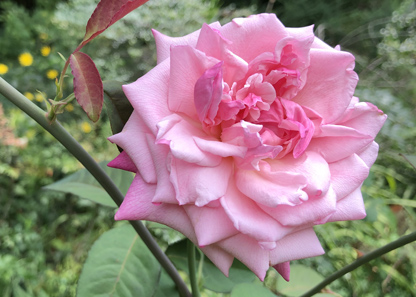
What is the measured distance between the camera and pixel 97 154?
1.58m

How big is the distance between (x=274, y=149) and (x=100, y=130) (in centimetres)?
159

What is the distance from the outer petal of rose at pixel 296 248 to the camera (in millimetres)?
308

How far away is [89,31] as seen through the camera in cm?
29

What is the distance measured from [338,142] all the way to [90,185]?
37 cm

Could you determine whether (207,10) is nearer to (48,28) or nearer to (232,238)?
(48,28)

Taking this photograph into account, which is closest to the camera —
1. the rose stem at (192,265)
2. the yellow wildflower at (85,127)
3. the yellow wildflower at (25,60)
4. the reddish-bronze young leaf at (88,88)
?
the reddish-bronze young leaf at (88,88)

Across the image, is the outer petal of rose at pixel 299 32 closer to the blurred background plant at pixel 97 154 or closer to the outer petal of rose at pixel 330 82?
the outer petal of rose at pixel 330 82

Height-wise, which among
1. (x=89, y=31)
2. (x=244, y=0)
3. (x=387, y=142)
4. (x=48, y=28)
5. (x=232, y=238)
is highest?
(x=89, y=31)

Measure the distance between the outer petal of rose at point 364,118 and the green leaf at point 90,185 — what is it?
323 millimetres

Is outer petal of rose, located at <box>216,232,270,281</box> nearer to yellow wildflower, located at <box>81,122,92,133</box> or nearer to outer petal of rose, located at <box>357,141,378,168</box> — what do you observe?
outer petal of rose, located at <box>357,141,378,168</box>

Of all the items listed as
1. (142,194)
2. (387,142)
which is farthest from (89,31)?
(387,142)

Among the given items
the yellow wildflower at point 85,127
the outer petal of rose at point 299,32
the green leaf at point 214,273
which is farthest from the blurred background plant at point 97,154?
the outer petal of rose at point 299,32

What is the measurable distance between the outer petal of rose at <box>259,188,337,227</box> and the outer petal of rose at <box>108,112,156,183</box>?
0.37 ft

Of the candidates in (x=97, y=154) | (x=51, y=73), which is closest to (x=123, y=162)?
(x=97, y=154)
